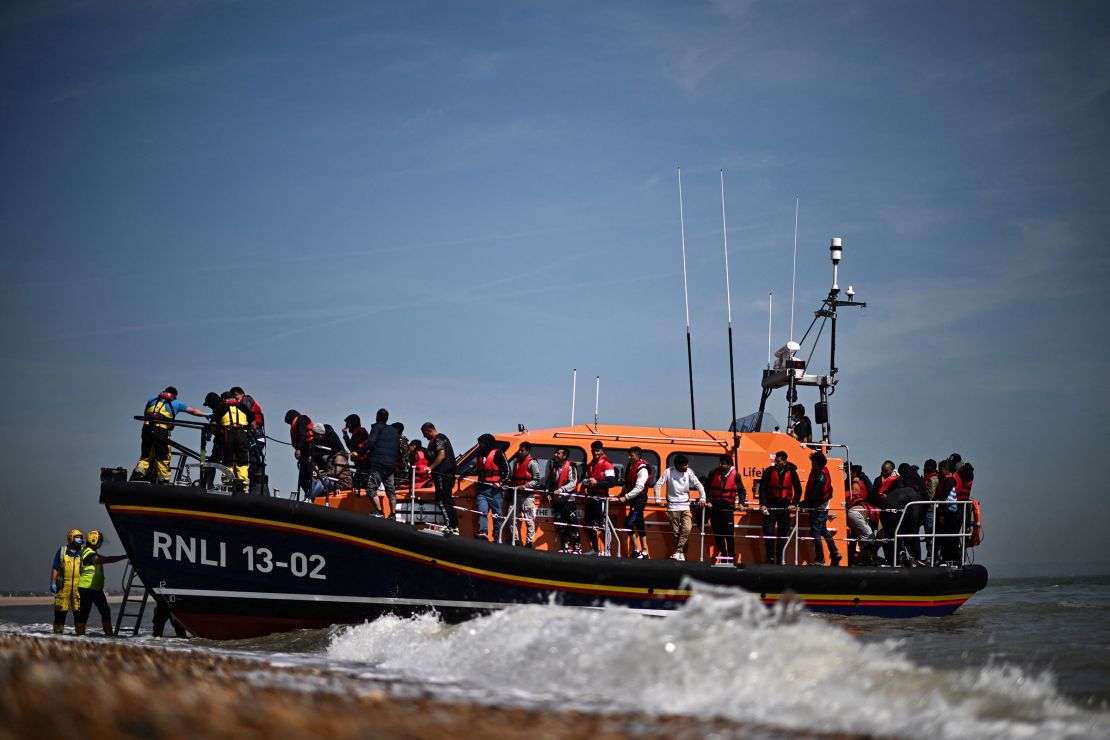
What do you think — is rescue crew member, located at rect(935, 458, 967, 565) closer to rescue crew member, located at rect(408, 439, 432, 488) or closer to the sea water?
the sea water

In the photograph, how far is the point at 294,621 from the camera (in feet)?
26.3

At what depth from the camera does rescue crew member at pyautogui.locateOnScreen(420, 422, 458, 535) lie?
872 centimetres

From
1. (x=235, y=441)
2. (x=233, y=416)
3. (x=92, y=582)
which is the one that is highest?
(x=233, y=416)

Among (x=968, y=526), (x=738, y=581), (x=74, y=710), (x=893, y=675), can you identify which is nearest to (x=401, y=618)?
(x=738, y=581)

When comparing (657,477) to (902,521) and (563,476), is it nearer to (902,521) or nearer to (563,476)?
(563,476)

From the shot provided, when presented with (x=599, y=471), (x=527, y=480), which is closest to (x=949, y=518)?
(x=599, y=471)

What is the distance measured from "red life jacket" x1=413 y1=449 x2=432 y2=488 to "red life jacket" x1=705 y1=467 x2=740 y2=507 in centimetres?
267

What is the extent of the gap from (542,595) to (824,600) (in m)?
2.76

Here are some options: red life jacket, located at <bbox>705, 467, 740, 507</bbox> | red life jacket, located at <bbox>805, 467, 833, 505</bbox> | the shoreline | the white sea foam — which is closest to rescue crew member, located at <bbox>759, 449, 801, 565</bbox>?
red life jacket, located at <bbox>805, 467, 833, 505</bbox>

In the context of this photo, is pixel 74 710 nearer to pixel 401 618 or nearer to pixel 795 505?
pixel 401 618

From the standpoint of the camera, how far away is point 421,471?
28.7 feet

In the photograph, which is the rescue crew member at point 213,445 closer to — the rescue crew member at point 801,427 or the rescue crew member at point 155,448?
the rescue crew member at point 155,448

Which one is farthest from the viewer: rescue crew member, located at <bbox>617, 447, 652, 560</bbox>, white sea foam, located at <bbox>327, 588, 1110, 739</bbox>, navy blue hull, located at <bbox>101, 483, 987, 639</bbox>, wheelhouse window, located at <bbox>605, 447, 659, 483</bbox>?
wheelhouse window, located at <bbox>605, 447, 659, 483</bbox>

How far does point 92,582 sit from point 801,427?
7850mm
